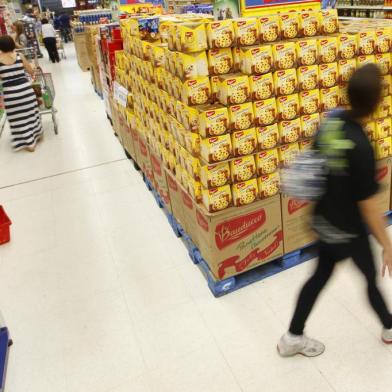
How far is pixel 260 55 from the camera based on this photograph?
7.57 ft

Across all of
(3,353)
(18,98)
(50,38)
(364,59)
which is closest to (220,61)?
(364,59)

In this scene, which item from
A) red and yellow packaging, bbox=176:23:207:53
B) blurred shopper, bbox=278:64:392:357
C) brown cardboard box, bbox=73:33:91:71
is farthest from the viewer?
brown cardboard box, bbox=73:33:91:71

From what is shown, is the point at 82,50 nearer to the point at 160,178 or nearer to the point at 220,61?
the point at 160,178

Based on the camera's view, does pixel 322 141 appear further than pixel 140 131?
No

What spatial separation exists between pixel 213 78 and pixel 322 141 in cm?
100

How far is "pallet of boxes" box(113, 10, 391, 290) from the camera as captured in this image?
2.33 m

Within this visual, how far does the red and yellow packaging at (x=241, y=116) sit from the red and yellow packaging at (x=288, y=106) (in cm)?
20

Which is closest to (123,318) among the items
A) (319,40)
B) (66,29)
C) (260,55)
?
(260,55)

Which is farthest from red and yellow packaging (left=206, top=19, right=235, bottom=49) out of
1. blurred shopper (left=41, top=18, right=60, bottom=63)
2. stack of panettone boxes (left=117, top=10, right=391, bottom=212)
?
blurred shopper (left=41, top=18, right=60, bottom=63)

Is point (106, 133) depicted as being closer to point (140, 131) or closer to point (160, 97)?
point (140, 131)

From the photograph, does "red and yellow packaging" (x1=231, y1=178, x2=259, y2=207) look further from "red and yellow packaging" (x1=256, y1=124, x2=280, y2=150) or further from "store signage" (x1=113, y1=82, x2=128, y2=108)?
"store signage" (x1=113, y1=82, x2=128, y2=108)

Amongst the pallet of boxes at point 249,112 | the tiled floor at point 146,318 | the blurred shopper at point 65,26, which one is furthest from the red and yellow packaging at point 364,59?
the blurred shopper at point 65,26

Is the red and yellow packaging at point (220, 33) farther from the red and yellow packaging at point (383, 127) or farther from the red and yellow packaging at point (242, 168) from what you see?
the red and yellow packaging at point (383, 127)

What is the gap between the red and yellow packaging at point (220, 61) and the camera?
7.64ft
